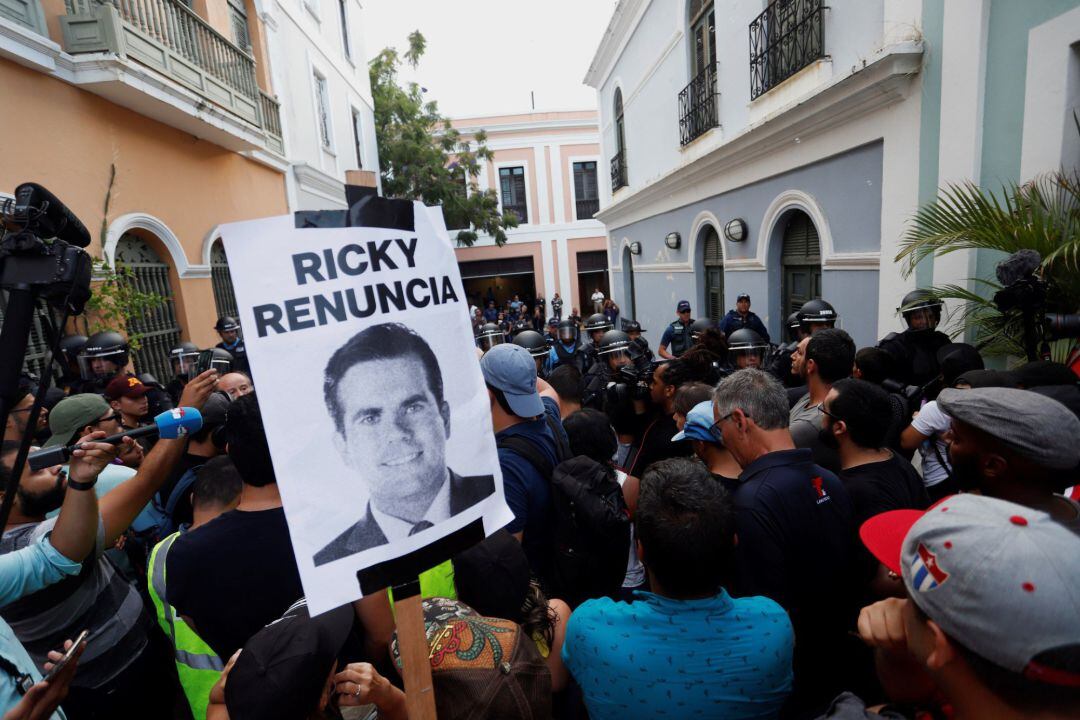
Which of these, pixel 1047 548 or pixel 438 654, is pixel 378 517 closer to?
pixel 438 654

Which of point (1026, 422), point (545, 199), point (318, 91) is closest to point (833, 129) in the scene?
point (1026, 422)

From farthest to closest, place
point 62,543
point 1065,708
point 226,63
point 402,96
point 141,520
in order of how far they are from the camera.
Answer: point 402,96
point 226,63
point 141,520
point 62,543
point 1065,708

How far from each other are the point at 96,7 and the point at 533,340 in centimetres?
565

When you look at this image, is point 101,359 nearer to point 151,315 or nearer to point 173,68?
point 151,315

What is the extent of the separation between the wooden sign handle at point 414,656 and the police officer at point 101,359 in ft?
16.0

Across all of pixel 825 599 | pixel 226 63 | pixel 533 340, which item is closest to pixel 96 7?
A: pixel 226 63

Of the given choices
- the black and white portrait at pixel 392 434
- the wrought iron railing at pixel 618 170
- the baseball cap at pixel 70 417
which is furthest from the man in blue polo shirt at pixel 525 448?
the wrought iron railing at pixel 618 170

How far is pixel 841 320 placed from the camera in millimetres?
5930

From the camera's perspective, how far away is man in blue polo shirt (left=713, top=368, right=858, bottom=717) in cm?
185

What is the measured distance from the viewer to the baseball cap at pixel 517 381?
2.48m

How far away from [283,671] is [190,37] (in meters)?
9.00

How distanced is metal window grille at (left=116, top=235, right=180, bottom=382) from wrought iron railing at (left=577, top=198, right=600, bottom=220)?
20.4 meters

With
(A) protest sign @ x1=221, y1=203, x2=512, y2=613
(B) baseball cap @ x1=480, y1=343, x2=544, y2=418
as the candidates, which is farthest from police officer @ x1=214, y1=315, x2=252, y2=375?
(A) protest sign @ x1=221, y1=203, x2=512, y2=613

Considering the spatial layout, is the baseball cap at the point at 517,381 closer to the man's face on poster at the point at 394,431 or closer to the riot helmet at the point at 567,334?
the man's face on poster at the point at 394,431
